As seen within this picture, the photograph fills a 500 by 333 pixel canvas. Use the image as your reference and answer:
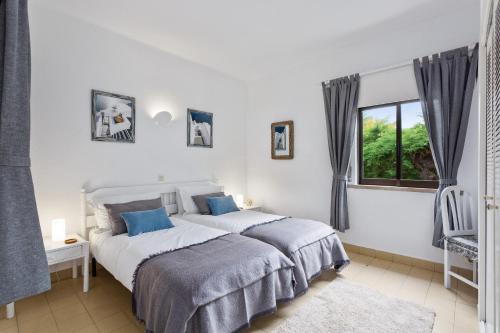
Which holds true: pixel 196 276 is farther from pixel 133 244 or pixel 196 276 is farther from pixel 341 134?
pixel 341 134

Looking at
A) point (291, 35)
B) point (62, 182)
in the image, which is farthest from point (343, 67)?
point (62, 182)

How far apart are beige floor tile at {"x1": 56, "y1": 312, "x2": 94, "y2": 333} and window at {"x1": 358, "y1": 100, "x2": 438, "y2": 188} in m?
3.41

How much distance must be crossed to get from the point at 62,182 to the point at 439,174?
13.5 ft

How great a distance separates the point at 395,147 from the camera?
3340 mm

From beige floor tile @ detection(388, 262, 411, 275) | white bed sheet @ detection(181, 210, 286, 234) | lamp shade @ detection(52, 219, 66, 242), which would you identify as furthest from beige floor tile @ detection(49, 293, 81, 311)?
beige floor tile @ detection(388, 262, 411, 275)

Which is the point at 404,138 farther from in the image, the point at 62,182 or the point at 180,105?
the point at 62,182

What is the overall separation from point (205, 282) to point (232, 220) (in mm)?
1502

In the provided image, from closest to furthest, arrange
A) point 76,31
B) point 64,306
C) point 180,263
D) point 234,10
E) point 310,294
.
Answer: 1. point 180,263
2. point 64,306
3. point 310,294
4. point 234,10
5. point 76,31

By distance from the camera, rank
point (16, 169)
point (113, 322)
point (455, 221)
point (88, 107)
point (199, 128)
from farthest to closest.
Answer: point (199, 128) → point (88, 107) → point (455, 221) → point (113, 322) → point (16, 169)

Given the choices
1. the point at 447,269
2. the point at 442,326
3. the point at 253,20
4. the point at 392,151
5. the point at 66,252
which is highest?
the point at 253,20

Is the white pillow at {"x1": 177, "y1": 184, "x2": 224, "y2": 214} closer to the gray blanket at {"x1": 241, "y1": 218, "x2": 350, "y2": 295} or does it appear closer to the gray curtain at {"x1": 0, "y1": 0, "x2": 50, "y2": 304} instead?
the gray blanket at {"x1": 241, "y1": 218, "x2": 350, "y2": 295}

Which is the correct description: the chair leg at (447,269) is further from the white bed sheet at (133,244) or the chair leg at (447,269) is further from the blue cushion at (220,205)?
the blue cushion at (220,205)

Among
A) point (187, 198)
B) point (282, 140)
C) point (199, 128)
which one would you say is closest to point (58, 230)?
point (187, 198)

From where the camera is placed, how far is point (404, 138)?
3271mm
